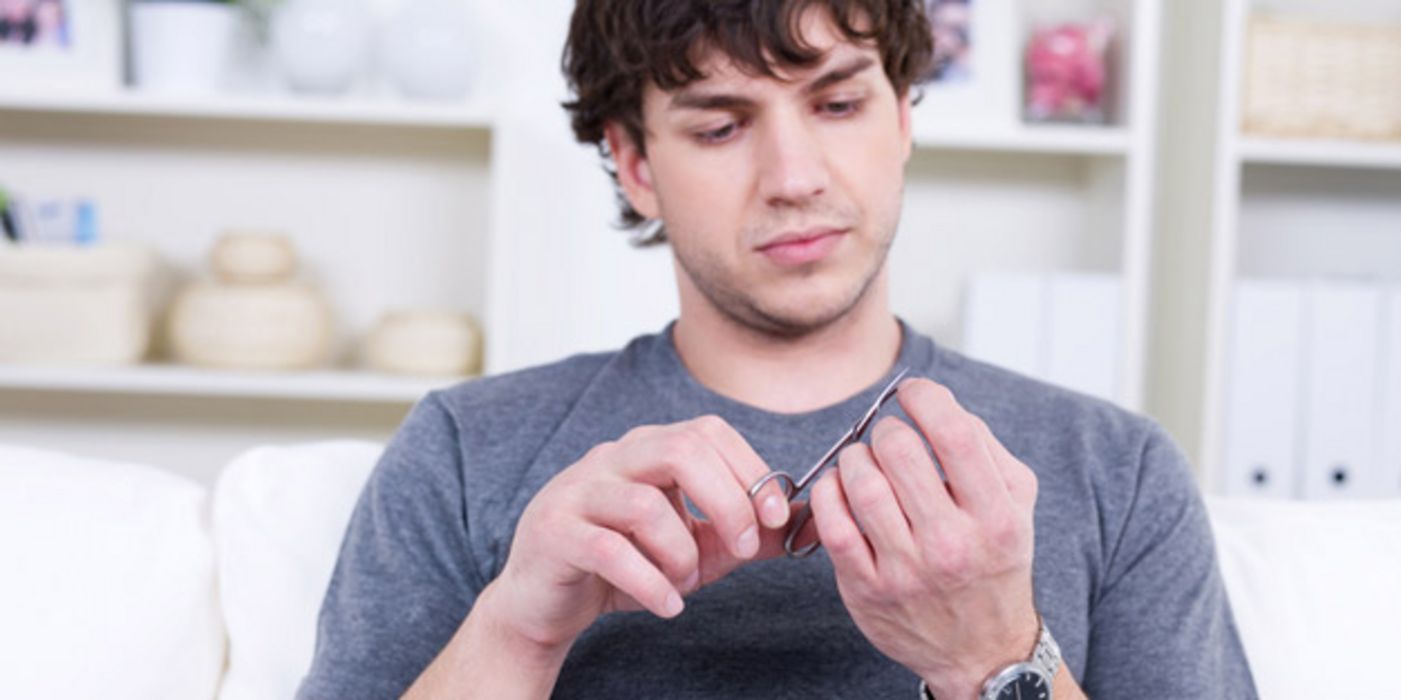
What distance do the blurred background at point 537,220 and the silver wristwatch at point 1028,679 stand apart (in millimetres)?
1204

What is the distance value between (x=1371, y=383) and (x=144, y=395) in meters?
1.73

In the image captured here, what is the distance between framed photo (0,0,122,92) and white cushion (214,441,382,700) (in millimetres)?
1033

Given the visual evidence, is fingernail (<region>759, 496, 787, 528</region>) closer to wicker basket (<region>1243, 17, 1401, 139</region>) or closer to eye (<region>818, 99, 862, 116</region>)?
eye (<region>818, 99, 862, 116</region>)

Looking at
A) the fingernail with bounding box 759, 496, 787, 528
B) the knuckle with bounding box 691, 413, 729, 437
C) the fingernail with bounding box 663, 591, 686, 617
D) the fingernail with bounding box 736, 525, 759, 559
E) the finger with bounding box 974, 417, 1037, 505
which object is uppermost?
the knuckle with bounding box 691, 413, 729, 437

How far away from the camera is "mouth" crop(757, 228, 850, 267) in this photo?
1.14 meters

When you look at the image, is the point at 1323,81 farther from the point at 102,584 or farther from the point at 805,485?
the point at 102,584

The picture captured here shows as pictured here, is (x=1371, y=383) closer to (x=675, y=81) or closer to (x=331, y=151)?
(x=675, y=81)

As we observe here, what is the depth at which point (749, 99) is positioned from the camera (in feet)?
3.83

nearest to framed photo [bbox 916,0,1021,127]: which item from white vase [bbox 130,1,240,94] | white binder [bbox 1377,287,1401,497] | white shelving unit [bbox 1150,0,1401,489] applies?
white shelving unit [bbox 1150,0,1401,489]

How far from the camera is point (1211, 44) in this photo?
81.4 inches

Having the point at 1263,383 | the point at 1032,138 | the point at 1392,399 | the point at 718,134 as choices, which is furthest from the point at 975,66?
the point at 718,134

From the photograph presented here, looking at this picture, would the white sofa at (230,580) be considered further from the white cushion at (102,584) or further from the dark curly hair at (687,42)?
the dark curly hair at (687,42)

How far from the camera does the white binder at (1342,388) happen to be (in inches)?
78.4

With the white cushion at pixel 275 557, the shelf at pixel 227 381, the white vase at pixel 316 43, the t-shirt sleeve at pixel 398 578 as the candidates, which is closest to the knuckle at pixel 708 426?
the t-shirt sleeve at pixel 398 578
